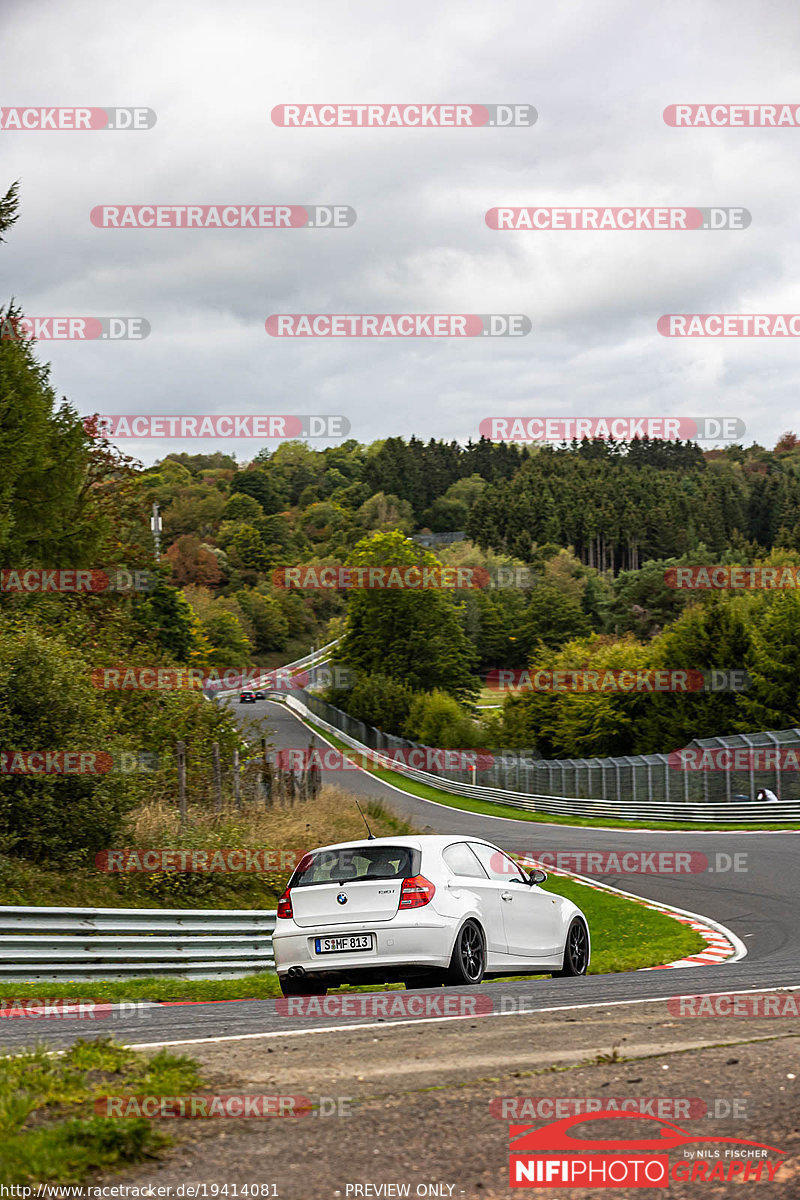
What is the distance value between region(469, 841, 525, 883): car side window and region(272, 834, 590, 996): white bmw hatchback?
7cm

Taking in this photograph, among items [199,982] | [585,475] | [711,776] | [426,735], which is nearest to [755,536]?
[585,475]

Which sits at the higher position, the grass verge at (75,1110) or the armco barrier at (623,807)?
the grass verge at (75,1110)

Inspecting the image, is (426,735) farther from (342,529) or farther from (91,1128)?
(342,529)

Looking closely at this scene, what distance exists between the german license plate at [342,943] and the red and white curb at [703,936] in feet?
15.0

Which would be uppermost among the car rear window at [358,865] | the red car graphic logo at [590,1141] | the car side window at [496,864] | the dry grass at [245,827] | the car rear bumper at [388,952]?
the red car graphic logo at [590,1141]

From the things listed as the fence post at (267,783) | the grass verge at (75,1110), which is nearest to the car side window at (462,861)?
the grass verge at (75,1110)

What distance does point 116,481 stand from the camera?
117ft

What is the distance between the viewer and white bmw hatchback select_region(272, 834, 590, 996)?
400 inches

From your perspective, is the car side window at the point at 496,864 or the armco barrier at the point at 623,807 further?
the armco barrier at the point at 623,807

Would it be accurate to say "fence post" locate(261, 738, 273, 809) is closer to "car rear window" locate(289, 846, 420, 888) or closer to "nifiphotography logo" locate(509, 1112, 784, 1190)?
"car rear window" locate(289, 846, 420, 888)

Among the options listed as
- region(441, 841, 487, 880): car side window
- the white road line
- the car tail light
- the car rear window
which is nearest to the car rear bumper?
the car tail light

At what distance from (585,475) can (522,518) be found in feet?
76.5

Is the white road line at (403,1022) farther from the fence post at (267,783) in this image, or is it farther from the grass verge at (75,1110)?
the fence post at (267,783)

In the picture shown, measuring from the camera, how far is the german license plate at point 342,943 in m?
10.2
